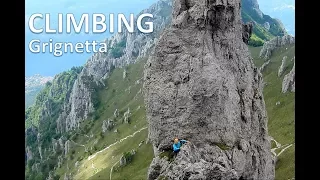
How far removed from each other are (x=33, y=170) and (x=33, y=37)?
112 metres

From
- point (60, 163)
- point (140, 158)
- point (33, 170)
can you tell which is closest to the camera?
point (140, 158)

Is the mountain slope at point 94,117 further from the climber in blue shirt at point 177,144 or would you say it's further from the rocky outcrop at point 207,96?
the climber in blue shirt at point 177,144

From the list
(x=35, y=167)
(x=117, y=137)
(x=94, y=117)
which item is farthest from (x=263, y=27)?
(x=35, y=167)

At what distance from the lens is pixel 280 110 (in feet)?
354

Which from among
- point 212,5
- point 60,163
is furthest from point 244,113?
point 60,163

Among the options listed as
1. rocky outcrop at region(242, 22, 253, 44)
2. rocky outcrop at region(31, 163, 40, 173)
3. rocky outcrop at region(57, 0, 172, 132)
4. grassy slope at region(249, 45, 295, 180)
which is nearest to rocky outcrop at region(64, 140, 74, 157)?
rocky outcrop at region(57, 0, 172, 132)

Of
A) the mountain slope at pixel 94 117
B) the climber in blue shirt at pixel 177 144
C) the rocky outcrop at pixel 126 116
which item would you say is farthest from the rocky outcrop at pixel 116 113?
the climber in blue shirt at pixel 177 144

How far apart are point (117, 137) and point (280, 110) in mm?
49382

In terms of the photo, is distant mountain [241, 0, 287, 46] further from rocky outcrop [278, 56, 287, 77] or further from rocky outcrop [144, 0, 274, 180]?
rocky outcrop [144, 0, 274, 180]

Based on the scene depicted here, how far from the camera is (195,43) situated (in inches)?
798

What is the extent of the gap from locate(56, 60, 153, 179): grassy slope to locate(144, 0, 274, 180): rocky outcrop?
77454mm

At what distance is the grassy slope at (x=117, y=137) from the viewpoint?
361ft

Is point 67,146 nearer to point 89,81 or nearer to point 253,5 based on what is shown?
point 89,81

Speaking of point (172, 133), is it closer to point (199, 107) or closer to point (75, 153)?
point (199, 107)
